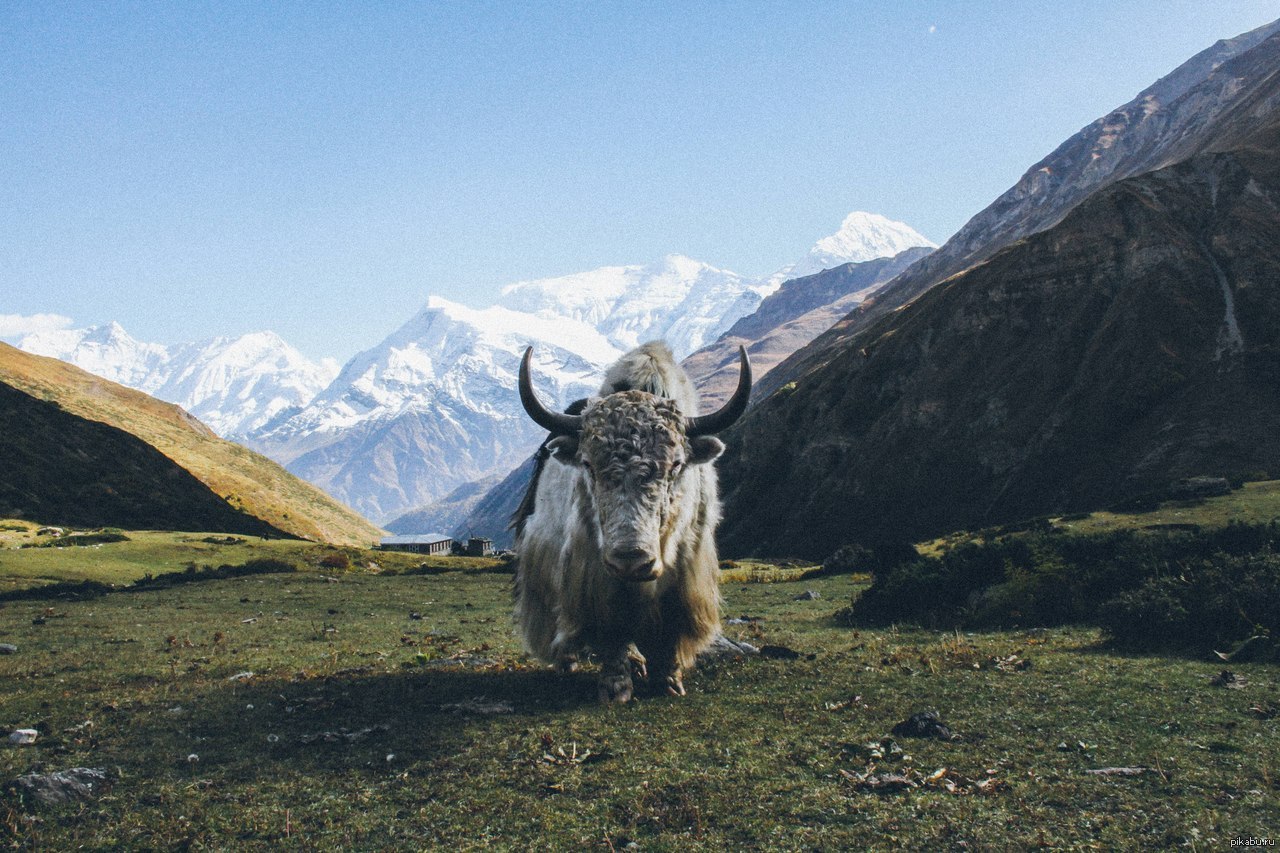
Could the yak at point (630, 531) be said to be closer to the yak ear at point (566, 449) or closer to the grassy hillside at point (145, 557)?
the yak ear at point (566, 449)

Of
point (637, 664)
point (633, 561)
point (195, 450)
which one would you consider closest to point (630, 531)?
point (633, 561)

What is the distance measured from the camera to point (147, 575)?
31.2 metres

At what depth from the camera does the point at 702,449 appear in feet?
30.5

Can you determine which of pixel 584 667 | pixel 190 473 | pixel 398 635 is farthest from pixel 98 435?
pixel 584 667

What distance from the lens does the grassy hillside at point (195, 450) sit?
104812 millimetres

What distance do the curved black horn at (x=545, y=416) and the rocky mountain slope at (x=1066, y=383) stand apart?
51.5 meters

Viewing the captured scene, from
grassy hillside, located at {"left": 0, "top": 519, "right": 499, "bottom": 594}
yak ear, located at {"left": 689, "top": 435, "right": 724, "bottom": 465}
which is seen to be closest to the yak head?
yak ear, located at {"left": 689, "top": 435, "right": 724, "bottom": 465}

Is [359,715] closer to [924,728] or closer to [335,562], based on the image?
[924,728]

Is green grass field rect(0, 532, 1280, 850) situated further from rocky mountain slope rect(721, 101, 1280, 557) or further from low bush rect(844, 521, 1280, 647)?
rocky mountain slope rect(721, 101, 1280, 557)

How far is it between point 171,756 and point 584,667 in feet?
17.0

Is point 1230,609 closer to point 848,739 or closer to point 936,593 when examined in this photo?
point 936,593

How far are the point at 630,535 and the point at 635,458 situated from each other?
3.12 feet

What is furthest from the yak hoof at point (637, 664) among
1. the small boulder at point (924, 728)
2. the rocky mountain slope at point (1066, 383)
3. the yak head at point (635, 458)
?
the rocky mountain slope at point (1066, 383)

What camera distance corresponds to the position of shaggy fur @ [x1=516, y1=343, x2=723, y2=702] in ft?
27.2
